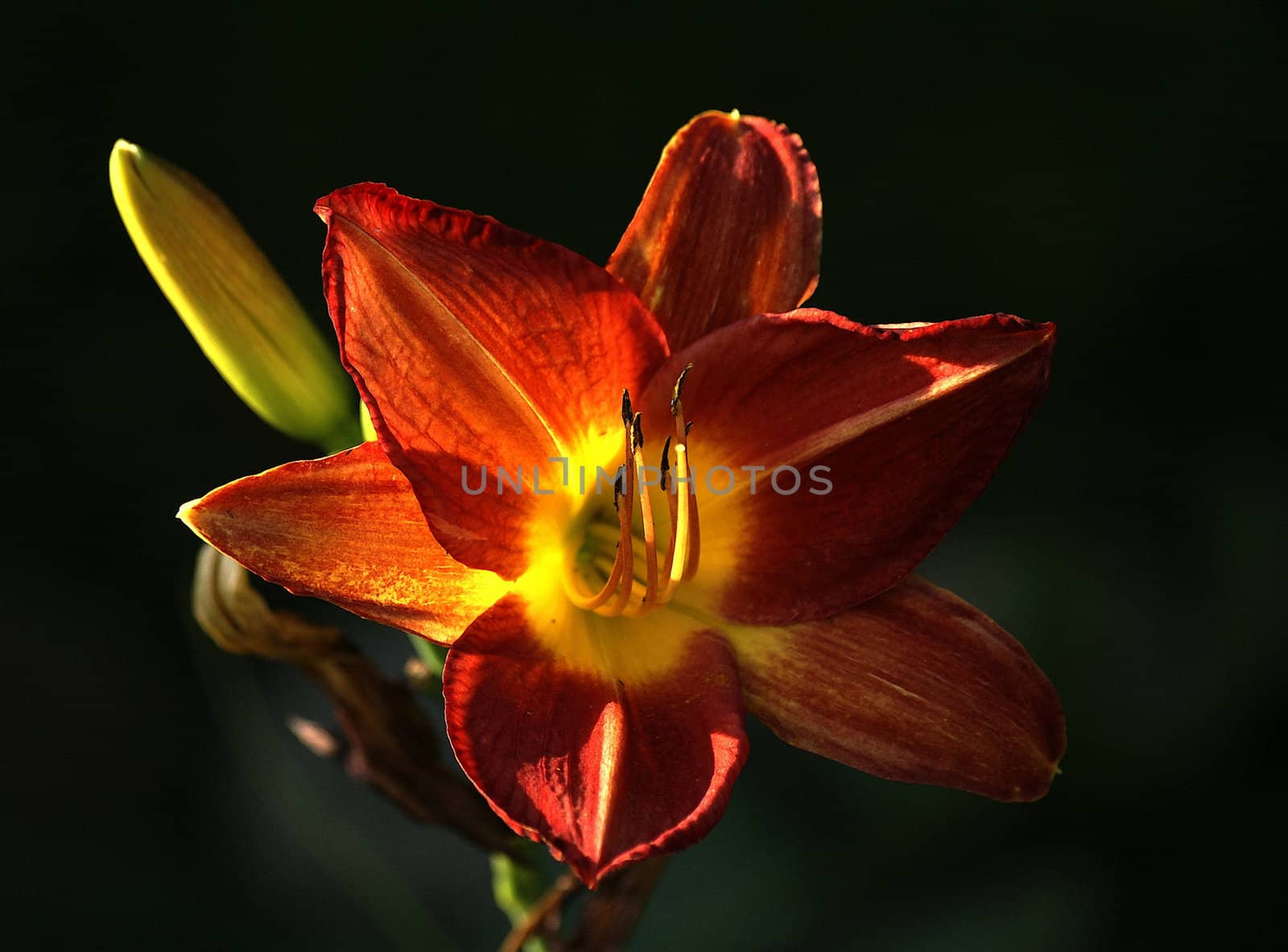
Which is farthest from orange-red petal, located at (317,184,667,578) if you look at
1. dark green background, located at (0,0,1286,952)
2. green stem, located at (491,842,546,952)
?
dark green background, located at (0,0,1286,952)

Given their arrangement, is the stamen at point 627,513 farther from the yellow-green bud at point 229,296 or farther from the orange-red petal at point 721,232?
the yellow-green bud at point 229,296

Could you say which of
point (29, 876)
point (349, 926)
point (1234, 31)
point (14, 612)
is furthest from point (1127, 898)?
point (14, 612)

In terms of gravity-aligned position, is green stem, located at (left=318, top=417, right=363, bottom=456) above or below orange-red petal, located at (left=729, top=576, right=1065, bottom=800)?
above

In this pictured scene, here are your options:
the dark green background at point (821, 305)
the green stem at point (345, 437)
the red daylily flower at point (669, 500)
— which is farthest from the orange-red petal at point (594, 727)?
the dark green background at point (821, 305)

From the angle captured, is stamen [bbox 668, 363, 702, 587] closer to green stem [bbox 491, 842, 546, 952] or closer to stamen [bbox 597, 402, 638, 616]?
stamen [bbox 597, 402, 638, 616]

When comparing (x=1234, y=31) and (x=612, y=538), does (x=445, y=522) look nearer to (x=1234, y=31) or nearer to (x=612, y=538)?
(x=612, y=538)

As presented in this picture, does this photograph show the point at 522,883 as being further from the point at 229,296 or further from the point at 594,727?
the point at 229,296
